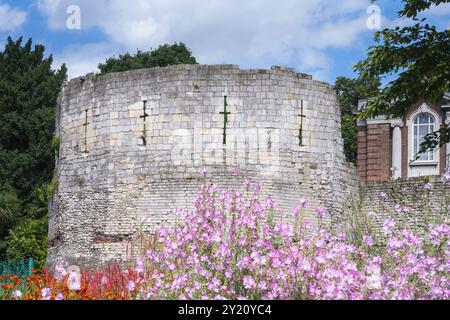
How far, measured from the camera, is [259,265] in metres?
12.8

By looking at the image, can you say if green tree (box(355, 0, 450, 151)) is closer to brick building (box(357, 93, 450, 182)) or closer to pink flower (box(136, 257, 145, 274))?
pink flower (box(136, 257, 145, 274))

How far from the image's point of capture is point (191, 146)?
20906 mm

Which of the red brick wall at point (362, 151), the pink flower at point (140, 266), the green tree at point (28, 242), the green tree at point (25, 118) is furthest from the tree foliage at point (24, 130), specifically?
the pink flower at point (140, 266)

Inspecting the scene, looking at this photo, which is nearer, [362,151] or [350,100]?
[362,151]

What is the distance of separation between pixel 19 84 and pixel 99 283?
30.5 m

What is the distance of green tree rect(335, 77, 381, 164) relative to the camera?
45625 mm

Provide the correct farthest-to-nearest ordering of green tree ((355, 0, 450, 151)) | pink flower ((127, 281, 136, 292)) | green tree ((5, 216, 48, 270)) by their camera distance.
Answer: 1. green tree ((5, 216, 48, 270))
2. green tree ((355, 0, 450, 151))
3. pink flower ((127, 281, 136, 292))

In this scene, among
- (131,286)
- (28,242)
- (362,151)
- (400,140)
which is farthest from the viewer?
(400,140)

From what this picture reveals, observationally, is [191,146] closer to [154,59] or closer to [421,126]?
[421,126]

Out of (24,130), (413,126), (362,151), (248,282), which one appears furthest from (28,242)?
(248,282)

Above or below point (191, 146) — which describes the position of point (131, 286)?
below

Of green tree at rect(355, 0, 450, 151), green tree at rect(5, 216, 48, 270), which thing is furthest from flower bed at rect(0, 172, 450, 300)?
green tree at rect(5, 216, 48, 270)

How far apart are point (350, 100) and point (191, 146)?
93.2ft

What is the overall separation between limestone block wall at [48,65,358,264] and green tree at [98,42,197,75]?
26.2 metres
